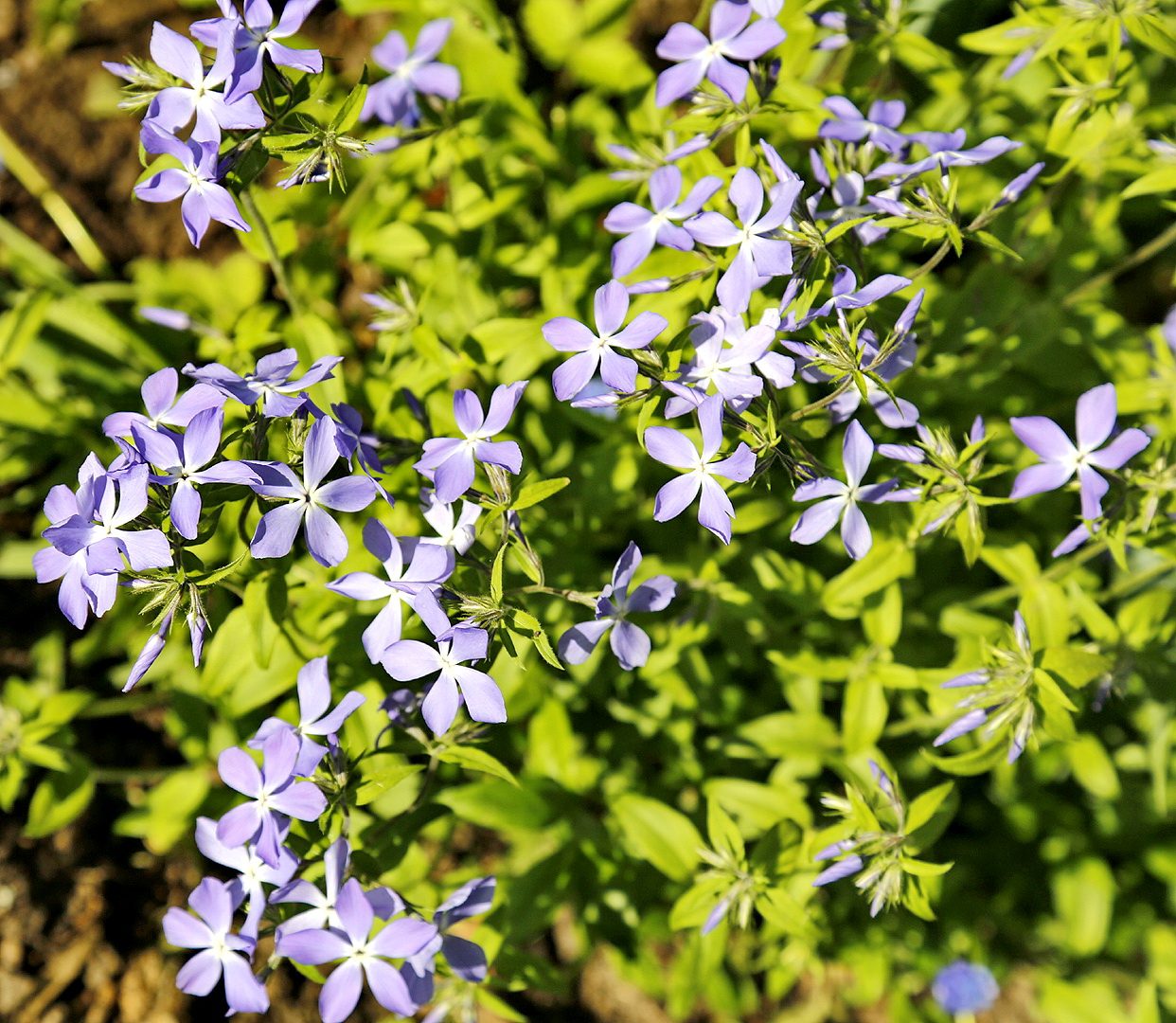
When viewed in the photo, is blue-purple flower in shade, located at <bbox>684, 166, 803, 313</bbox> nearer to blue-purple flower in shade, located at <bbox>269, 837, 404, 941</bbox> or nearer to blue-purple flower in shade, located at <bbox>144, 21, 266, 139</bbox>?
blue-purple flower in shade, located at <bbox>144, 21, 266, 139</bbox>

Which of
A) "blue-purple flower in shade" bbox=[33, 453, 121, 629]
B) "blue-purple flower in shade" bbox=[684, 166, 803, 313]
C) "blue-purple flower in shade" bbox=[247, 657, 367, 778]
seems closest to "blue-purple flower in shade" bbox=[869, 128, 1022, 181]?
"blue-purple flower in shade" bbox=[684, 166, 803, 313]

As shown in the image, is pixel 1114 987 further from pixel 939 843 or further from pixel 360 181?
pixel 360 181

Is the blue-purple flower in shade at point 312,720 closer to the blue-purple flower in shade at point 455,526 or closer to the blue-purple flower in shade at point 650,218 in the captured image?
the blue-purple flower in shade at point 455,526

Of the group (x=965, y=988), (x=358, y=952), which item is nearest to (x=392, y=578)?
(x=358, y=952)

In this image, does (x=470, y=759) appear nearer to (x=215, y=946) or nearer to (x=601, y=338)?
A: (x=215, y=946)

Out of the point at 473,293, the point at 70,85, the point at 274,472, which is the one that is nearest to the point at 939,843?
the point at 473,293

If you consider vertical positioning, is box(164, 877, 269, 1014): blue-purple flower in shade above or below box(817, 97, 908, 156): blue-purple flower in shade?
below
